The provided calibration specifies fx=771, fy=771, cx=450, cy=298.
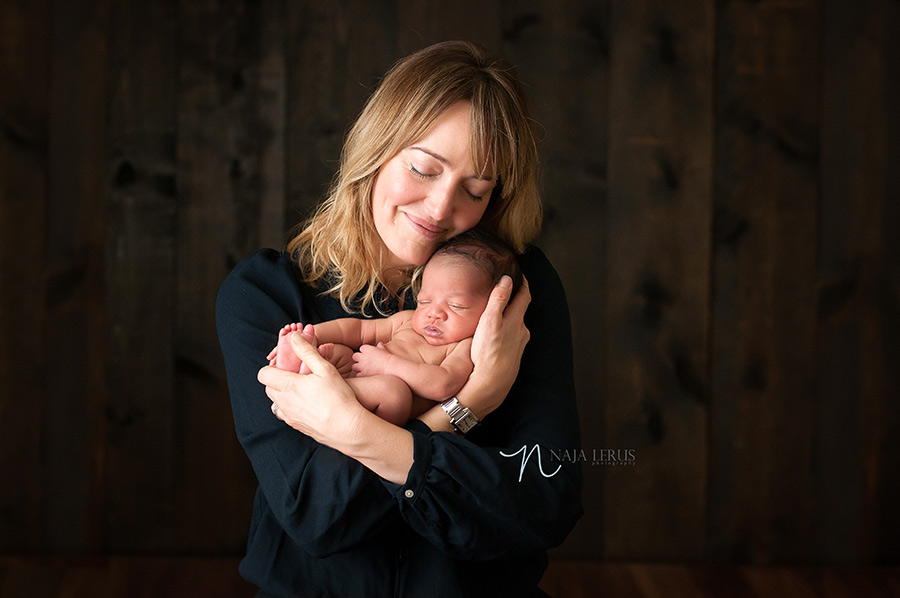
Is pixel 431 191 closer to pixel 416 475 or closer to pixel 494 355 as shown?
pixel 494 355

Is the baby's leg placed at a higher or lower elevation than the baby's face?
lower

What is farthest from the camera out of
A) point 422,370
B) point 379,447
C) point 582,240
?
point 582,240

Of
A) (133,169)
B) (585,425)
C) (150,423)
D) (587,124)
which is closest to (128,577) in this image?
(150,423)

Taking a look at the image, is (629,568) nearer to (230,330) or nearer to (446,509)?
(446,509)

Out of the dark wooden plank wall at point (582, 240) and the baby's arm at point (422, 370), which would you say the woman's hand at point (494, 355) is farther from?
the dark wooden plank wall at point (582, 240)

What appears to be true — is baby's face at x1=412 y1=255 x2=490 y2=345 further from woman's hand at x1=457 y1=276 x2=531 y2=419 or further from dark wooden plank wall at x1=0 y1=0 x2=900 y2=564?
dark wooden plank wall at x1=0 y1=0 x2=900 y2=564

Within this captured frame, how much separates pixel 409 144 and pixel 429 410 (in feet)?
1.41

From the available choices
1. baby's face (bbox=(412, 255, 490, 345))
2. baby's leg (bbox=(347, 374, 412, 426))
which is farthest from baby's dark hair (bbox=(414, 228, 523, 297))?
baby's leg (bbox=(347, 374, 412, 426))

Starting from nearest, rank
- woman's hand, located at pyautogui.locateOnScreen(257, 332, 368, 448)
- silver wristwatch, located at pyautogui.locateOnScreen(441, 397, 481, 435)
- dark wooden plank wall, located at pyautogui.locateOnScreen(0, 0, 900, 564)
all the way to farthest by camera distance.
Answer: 1. woman's hand, located at pyautogui.locateOnScreen(257, 332, 368, 448)
2. silver wristwatch, located at pyautogui.locateOnScreen(441, 397, 481, 435)
3. dark wooden plank wall, located at pyautogui.locateOnScreen(0, 0, 900, 564)

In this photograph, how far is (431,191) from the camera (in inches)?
49.1

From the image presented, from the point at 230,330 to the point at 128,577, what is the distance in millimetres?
1113

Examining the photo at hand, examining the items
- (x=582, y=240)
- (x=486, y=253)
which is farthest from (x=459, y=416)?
(x=582, y=240)

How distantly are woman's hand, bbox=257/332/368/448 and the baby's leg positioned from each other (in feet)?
0.13

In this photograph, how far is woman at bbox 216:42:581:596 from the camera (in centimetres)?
112
